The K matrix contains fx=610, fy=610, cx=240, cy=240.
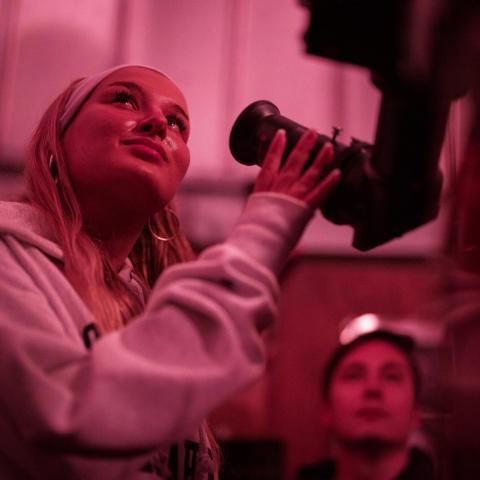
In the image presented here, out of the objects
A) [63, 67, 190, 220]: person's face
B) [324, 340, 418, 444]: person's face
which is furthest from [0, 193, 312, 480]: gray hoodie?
[324, 340, 418, 444]: person's face

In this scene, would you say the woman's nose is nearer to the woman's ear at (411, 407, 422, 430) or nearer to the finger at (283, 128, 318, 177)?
the woman's ear at (411, 407, 422, 430)

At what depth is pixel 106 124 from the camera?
1.91 feet

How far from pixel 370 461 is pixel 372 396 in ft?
0.38

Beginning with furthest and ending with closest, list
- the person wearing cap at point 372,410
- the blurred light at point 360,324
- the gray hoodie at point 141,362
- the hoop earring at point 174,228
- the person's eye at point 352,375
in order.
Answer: the blurred light at point 360,324 → the person's eye at point 352,375 → the person wearing cap at point 372,410 → the hoop earring at point 174,228 → the gray hoodie at point 141,362

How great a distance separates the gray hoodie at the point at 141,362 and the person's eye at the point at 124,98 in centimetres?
20

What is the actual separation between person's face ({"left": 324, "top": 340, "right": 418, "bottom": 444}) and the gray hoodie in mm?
565

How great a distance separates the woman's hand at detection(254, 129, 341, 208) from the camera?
475 mm

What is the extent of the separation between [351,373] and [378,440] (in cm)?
15

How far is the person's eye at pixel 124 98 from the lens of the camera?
603mm

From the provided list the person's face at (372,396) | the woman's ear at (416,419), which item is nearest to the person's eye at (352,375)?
the person's face at (372,396)

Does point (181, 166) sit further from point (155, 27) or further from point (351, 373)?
point (351, 373)

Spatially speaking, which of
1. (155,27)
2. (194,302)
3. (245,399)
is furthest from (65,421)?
(245,399)

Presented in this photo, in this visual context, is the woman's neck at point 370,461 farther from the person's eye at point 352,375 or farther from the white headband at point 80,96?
the white headband at point 80,96

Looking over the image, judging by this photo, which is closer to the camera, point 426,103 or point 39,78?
point 426,103
